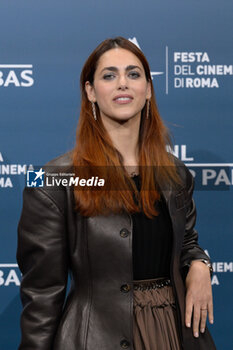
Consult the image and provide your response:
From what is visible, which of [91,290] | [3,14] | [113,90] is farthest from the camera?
[3,14]

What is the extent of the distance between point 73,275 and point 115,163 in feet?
1.17

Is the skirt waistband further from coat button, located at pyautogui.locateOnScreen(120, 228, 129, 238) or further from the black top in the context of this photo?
coat button, located at pyautogui.locateOnScreen(120, 228, 129, 238)

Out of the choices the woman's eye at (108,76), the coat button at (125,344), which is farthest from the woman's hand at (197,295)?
the woman's eye at (108,76)

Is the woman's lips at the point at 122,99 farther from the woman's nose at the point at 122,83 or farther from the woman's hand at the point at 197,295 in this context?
the woman's hand at the point at 197,295

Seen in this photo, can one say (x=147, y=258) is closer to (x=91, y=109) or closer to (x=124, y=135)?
(x=124, y=135)

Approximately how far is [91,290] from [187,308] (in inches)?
11.7

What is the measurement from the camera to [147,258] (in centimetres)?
152

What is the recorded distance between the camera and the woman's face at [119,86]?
162 cm

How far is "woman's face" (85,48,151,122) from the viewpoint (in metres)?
1.62

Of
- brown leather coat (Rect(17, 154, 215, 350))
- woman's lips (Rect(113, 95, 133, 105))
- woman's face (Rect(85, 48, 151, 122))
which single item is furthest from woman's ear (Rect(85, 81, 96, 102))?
brown leather coat (Rect(17, 154, 215, 350))

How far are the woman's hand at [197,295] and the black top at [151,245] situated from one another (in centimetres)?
8

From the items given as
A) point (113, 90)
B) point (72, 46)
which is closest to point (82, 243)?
point (113, 90)

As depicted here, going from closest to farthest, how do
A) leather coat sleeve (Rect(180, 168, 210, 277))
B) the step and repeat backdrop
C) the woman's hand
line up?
the woman's hand < leather coat sleeve (Rect(180, 168, 210, 277)) < the step and repeat backdrop

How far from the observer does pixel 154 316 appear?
1.51 meters
